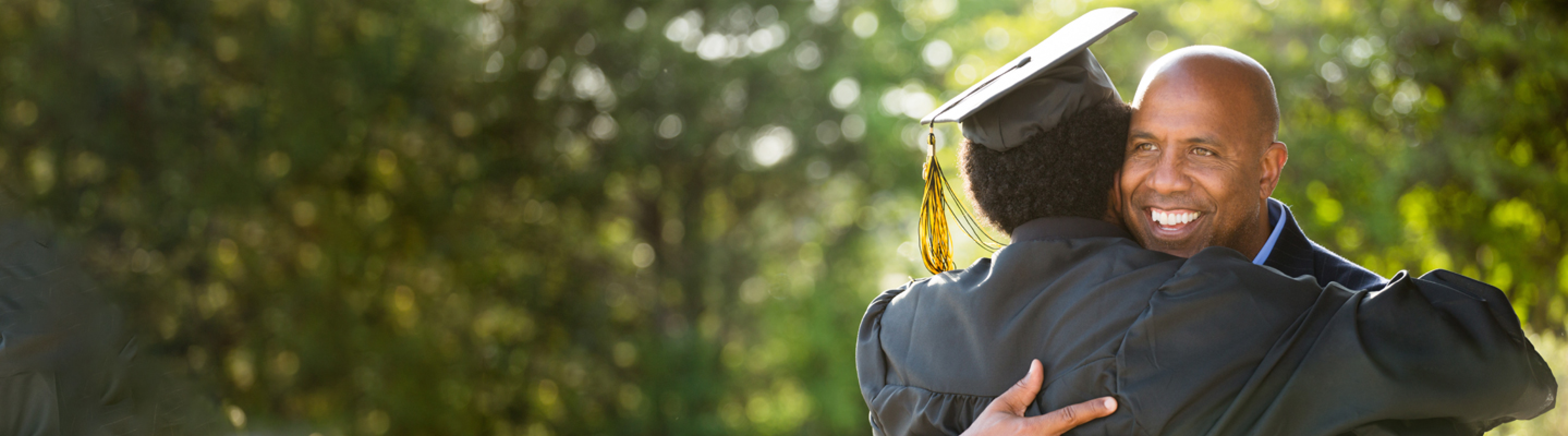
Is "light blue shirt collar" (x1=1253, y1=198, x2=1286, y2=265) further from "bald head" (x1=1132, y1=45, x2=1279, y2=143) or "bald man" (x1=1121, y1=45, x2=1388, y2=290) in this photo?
"bald head" (x1=1132, y1=45, x2=1279, y2=143)

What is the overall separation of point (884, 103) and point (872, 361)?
734cm

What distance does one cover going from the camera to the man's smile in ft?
6.11

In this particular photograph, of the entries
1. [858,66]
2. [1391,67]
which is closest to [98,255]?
A: [858,66]

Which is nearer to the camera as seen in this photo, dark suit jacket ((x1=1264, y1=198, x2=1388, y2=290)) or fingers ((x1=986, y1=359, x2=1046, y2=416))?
fingers ((x1=986, y1=359, x2=1046, y2=416))

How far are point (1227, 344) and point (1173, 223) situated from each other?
44 cm

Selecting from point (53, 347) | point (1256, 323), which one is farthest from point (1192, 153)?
point (53, 347)

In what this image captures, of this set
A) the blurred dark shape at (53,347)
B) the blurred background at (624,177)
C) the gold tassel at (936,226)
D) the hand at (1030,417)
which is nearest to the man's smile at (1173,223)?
the gold tassel at (936,226)

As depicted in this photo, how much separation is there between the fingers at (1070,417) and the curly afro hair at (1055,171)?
1.04ft

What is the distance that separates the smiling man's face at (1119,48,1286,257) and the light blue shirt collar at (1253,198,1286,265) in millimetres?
92

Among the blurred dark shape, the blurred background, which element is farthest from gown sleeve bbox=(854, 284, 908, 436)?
the blurred background

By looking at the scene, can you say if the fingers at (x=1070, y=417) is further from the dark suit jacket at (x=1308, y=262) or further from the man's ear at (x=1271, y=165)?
the man's ear at (x=1271, y=165)

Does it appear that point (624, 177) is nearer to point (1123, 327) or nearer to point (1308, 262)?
point (1308, 262)

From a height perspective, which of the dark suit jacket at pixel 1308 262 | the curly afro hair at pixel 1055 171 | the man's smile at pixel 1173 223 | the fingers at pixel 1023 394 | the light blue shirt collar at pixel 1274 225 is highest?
the curly afro hair at pixel 1055 171

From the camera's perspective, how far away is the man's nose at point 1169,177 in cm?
182
